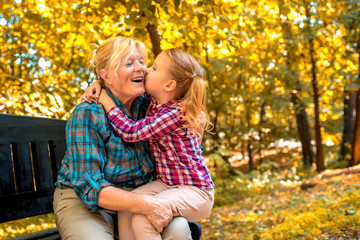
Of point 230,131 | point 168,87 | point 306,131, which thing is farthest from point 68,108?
point 306,131

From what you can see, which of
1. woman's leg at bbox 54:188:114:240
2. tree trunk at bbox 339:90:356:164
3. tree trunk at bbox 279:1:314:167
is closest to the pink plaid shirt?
woman's leg at bbox 54:188:114:240

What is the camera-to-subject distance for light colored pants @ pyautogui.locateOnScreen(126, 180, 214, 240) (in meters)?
2.14

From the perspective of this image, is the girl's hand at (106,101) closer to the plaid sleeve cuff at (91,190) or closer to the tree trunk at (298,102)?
the plaid sleeve cuff at (91,190)

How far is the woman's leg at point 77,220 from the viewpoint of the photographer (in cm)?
212

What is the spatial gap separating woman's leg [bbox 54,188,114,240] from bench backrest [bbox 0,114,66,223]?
0.49 m

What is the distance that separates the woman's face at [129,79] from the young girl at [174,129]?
67mm

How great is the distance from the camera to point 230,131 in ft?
35.4

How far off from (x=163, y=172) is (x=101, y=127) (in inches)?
19.6

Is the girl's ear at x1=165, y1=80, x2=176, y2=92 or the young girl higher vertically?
the girl's ear at x1=165, y1=80, x2=176, y2=92

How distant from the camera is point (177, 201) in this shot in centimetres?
228

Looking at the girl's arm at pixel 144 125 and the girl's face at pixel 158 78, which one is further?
A: the girl's face at pixel 158 78

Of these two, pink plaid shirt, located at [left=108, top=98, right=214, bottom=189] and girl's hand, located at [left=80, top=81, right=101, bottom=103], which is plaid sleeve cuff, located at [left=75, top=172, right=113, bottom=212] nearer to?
pink plaid shirt, located at [left=108, top=98, right=214, bottom=189]

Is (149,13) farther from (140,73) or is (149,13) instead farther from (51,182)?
(51,182)

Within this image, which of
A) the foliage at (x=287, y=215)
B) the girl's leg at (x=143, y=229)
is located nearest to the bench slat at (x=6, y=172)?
the girl's leg at (x=143, y=229)
